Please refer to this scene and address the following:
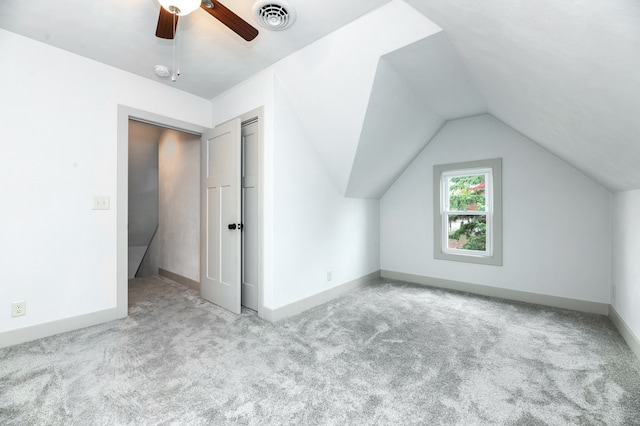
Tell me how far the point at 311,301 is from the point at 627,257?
2.90m

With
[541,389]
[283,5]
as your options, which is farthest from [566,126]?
[283,5]

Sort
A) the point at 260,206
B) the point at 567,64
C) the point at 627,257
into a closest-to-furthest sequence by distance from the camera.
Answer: the point at 567,64 → the point at 627,257 → the point at 260,206

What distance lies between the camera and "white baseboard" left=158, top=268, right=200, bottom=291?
3.81 metres

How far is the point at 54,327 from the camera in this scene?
7.79 feet

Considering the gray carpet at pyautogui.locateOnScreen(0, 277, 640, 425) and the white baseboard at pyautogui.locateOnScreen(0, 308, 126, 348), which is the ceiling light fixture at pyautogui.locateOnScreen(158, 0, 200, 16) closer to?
the gray carpet at pyautogui.locateOnScreen(0, 277, 640, 425)

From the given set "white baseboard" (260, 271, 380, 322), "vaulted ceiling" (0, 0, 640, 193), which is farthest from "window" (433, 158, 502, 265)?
"white baseboard" (260, 271, 380, 322)

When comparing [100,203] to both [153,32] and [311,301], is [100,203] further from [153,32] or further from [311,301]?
[311,301]

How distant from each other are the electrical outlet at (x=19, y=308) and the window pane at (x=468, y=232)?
4.64 meters

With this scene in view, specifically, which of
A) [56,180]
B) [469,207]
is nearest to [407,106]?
[469,207]

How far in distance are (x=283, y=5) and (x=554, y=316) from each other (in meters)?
3.79

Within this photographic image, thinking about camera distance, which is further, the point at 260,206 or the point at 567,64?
the point at 260,206

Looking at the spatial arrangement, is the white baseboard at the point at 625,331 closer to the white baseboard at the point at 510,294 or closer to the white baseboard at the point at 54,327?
the white baseboard at the point at 510,294

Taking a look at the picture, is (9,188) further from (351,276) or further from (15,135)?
(351,276)

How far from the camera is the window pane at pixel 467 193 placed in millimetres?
3766
